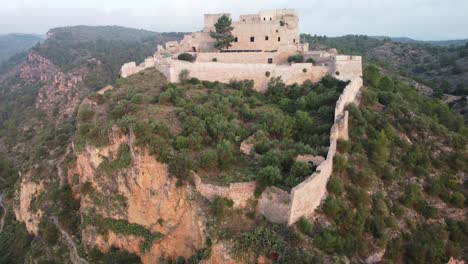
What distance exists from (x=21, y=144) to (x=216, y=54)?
42.7 meters

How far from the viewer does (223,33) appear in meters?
34.0

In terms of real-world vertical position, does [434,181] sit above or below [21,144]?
above

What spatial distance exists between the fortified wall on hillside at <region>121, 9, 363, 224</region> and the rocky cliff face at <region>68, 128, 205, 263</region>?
1511mm

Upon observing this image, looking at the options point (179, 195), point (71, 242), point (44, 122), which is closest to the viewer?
point (179, 195)

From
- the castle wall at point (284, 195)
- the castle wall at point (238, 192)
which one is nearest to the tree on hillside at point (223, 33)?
the castle wall at point (284, 195)

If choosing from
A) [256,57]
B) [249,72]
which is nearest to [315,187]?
[249,72]

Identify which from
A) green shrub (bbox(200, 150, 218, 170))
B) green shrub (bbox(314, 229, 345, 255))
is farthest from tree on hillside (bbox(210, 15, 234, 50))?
green shrub (bbox(314, 229, 345, 255))

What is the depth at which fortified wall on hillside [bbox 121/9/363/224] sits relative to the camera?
16.3 metres

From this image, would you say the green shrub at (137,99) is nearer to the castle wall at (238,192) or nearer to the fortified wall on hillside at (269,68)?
the fortified wall on hillside at (269,68)

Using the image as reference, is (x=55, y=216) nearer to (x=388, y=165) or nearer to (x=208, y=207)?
(x=208, y=207)

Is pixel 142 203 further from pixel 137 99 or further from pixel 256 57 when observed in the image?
pixel 256 57

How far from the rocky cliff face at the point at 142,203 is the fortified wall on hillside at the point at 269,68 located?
1.51m

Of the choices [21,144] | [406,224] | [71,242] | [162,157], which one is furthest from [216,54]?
[21,144]

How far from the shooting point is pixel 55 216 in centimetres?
2572
